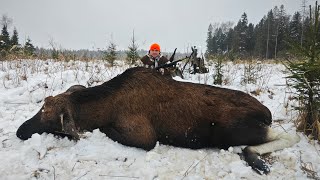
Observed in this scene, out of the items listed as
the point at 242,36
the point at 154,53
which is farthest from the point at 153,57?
the point at 242,36

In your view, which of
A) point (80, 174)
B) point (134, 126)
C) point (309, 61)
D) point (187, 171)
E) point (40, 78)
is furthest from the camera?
point (40, 78)

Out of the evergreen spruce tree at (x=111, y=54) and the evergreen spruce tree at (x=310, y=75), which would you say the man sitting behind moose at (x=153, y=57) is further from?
the evergreen spruce tree at (x=310, y=75)

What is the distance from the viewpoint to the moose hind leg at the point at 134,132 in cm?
405

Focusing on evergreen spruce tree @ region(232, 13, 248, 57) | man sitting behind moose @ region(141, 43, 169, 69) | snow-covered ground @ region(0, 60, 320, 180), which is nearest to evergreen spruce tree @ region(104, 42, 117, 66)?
man sitting behind moose @ region(141, 43, 169, 69)

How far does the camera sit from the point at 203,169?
3609 mm

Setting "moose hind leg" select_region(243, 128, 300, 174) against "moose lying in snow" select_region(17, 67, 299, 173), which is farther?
"moose lying in snow" select_region(17, 67, 299, 173)

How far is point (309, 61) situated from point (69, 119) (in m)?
3.53

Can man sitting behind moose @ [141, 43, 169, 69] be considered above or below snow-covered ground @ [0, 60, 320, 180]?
above

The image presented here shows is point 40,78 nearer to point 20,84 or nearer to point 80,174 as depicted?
point 20,84

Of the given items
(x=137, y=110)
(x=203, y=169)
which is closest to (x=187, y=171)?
(x=203, y=169)

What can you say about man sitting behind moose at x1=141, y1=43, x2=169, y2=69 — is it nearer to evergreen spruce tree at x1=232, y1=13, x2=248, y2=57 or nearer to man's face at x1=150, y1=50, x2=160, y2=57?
man's face at x1=150, y1=50, x2=160, y2=57

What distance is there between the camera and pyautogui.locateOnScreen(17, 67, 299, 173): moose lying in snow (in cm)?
411

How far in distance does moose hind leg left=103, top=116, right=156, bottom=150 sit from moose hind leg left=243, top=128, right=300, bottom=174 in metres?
1.26

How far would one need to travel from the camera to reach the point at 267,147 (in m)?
4.03
